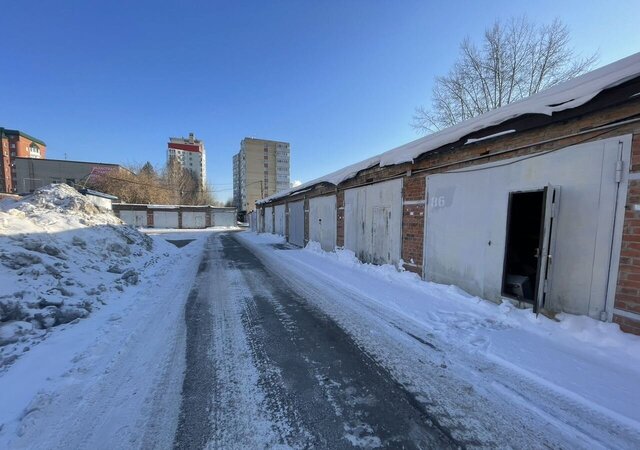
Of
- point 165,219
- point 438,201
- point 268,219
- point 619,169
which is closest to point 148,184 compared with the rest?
point 165,219

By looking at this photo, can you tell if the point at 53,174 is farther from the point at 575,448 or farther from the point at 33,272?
the point at 575,448

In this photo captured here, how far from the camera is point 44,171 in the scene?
61.3 m

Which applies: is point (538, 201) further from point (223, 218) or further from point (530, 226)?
point (223, 218)

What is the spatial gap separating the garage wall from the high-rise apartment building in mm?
71462

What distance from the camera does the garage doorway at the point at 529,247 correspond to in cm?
387

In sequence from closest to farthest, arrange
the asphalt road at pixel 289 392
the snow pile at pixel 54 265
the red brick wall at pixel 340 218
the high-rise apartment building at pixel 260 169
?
the asphalt road at pixel 289 392
the snow pile at pixel 54 265
the red brick wall at pixel 340 218
the high-rise apartment building at pixel 260 169

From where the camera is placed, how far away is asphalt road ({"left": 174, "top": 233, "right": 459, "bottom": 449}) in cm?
199

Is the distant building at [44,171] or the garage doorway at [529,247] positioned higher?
the distant building at [44,171]

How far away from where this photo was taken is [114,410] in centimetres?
224

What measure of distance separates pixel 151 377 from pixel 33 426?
0.82m

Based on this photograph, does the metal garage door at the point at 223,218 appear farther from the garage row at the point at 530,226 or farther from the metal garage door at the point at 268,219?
the garage row at the point at 530,226

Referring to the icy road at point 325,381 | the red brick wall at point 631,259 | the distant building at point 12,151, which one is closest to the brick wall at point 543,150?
the red brick wall at point 631,259

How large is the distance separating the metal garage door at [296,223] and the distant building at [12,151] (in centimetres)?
8016

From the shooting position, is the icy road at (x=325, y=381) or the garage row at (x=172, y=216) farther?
the garage row at (x=172, y=216)
